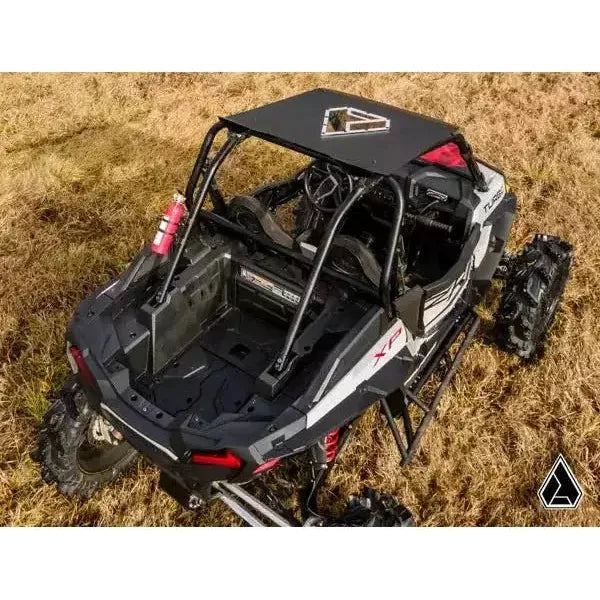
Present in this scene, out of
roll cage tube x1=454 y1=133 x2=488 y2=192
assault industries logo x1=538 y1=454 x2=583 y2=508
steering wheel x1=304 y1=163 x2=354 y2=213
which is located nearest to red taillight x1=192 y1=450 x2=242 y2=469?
steering wheel x1=304 y1=163 x2=354 y2=213

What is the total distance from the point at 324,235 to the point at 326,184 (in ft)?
3.63

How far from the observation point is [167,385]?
364 cm

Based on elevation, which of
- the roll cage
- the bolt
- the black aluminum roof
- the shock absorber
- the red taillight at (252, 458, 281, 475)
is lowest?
the bolt

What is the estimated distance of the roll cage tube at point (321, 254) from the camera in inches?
126

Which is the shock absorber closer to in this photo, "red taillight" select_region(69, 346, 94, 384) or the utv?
the utv

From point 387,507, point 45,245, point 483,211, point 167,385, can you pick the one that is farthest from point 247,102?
point 387,507

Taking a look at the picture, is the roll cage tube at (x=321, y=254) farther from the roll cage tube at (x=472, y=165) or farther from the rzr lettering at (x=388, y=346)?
the roll cage tube at (x=472, y=165)

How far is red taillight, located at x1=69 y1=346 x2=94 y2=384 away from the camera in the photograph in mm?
3254

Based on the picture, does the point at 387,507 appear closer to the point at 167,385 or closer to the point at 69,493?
the point at 167,385

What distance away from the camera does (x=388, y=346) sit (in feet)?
11.6

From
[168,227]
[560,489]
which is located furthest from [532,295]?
[168,227]

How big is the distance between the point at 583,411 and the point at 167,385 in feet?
9.39

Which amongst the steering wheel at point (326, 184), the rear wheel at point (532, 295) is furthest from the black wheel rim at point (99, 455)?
the rear wheel at point (532, 295)

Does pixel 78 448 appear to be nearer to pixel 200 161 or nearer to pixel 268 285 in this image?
pixel 268 285
